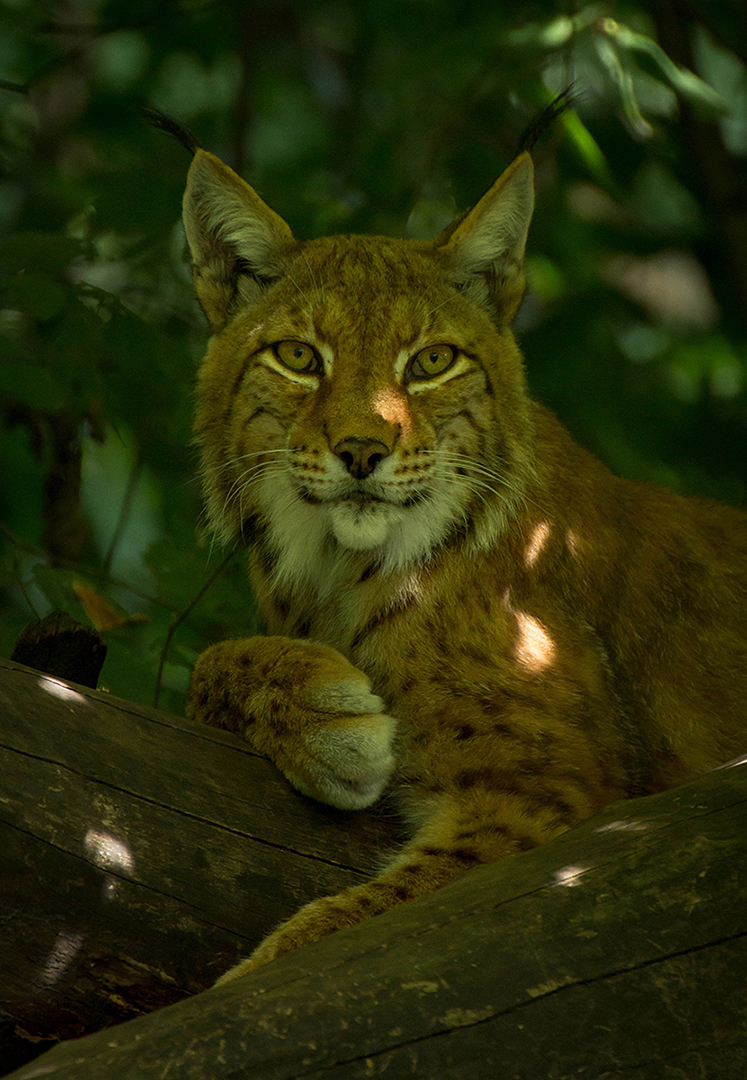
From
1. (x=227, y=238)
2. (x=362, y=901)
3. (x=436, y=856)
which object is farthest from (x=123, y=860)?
(x=227, y=238)

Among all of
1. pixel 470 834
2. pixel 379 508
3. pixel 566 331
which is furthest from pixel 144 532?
pixel 470 834

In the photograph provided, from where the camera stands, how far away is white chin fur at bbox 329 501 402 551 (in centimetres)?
351

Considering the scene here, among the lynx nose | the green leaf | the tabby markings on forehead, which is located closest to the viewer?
the lynx nose

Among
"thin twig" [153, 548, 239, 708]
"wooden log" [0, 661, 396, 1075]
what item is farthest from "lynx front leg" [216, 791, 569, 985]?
"thin twig" [153, 548, 239, 708]

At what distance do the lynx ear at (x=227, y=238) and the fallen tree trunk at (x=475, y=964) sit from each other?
6.02 feet

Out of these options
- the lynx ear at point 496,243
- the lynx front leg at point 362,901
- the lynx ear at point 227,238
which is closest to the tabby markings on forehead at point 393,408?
the lynx ear at point 496,243

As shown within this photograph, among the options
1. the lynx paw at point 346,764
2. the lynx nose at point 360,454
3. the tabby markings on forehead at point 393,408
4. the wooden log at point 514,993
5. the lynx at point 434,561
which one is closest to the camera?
the wooden log at point 514,993

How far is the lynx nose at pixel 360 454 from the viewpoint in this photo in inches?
134

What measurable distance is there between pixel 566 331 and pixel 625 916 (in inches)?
163

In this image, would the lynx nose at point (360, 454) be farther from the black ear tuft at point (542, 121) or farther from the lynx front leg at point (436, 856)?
the black ear tuft at point (542, 121)

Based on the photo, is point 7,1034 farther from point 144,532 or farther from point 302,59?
point 302,59

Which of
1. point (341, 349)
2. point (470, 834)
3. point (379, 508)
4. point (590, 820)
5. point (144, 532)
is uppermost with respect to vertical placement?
point (341, 349)

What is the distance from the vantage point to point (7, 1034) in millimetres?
2588

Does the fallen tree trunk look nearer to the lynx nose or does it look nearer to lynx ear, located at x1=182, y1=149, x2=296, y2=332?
the lynx nose
